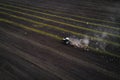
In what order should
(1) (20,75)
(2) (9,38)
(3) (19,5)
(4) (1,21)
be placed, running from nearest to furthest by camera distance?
1. (1) (20,75)
2. (2) (9,38)
3. (4) (1,21)
4. (3) (19,5)

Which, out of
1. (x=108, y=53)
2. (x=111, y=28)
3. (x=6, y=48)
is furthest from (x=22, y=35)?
(x=111, y=28)

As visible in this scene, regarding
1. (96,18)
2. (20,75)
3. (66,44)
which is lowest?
(20,75)

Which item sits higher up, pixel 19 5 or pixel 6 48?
pixel 19 5

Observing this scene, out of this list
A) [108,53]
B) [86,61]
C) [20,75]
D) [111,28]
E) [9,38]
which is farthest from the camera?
[111,28]

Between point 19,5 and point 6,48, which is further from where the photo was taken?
point 19,5

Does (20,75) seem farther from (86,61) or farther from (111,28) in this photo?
(111,28)

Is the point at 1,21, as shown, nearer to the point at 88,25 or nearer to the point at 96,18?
the point at 88,25
